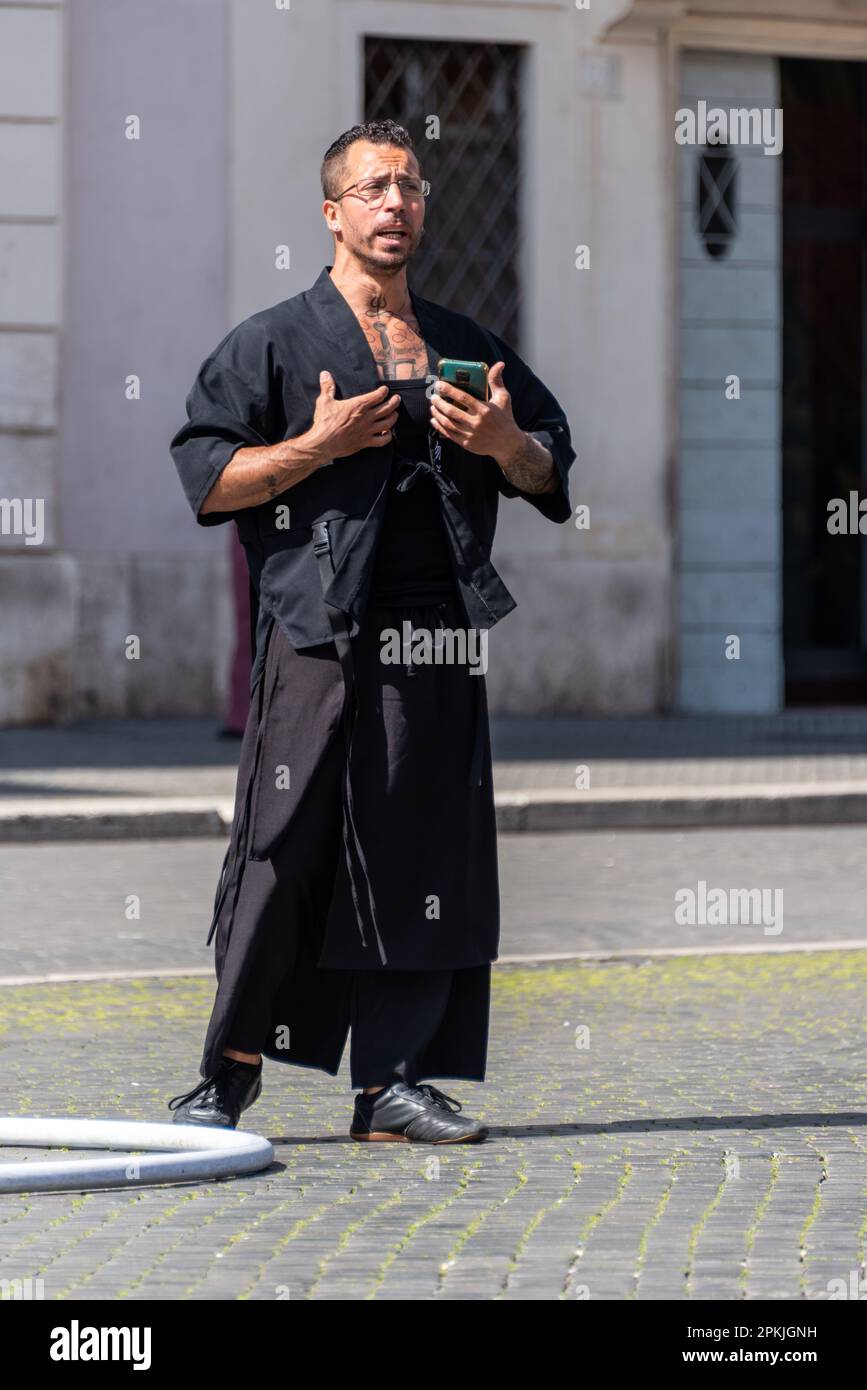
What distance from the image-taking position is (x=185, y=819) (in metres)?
11.4

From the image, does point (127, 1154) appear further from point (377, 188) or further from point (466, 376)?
point (377, 188)

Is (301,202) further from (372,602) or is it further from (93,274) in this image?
(372,602)

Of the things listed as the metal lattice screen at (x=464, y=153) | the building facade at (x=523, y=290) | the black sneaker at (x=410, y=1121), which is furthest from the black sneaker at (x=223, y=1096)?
the metal lattice screen at (x=464, y=153)

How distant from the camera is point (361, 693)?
525 centimetres

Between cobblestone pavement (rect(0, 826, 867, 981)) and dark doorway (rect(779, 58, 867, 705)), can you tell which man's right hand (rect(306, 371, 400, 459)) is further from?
dark doorway (rect(779, 58, 867, 705))

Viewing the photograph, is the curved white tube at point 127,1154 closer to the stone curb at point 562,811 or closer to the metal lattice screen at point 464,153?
the stone curb at point 562,811

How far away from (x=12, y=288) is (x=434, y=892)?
10.9 m

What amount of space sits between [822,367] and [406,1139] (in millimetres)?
13399

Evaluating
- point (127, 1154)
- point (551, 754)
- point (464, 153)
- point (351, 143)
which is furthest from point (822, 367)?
point (127, 1154)

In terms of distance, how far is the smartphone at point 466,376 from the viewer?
512 centimetres

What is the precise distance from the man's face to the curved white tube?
1769mm

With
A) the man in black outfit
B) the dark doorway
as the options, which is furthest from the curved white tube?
the dark doorway

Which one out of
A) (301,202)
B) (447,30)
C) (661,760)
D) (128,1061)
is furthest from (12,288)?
(128,1061)

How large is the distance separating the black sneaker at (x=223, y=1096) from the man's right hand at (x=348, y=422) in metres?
1.24
